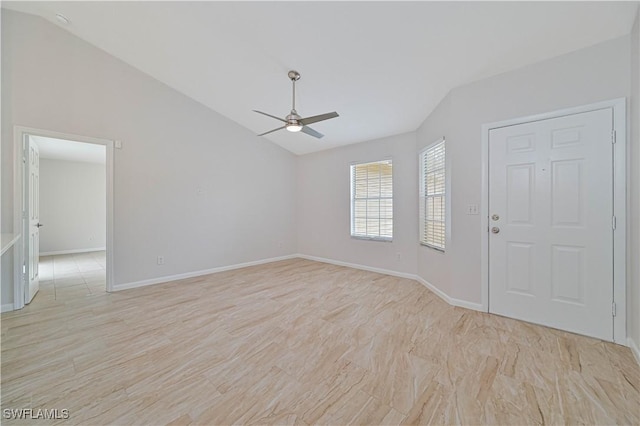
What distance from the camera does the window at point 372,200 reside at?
16.0ft

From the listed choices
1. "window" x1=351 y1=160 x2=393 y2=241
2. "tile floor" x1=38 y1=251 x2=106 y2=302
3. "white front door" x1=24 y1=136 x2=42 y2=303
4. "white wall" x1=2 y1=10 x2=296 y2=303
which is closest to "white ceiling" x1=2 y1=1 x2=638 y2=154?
"white wall" x1=2 y1=10 x2=296 y2=303

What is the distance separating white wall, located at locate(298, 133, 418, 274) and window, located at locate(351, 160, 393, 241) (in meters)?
0.13

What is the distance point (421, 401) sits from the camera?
1.62 meters

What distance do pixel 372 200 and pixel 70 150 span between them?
691 centimetres

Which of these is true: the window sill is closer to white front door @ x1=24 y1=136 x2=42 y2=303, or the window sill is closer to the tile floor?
the tile floor

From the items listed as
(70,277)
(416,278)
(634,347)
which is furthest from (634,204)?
(70,277)

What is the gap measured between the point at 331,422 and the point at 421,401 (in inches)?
23.6

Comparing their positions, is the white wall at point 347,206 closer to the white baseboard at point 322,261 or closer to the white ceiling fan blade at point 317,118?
the white baseboard at point 322,261

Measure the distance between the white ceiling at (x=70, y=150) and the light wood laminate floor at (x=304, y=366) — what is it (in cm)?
349

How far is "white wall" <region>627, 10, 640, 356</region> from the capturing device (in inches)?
82.8

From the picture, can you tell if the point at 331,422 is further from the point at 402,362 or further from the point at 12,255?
the point at 12,255
